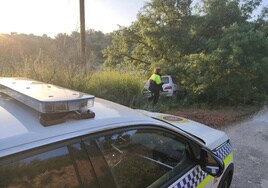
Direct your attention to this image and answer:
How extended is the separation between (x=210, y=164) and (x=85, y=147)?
1321 mm

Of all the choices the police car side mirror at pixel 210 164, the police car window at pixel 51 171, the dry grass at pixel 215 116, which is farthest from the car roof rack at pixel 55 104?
the dry grass at pixel 215 116

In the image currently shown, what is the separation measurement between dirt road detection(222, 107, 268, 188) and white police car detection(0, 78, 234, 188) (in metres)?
2.61

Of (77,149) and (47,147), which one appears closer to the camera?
(47,147)

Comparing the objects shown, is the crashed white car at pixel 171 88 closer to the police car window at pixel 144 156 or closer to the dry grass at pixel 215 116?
the dry grass at pixel 215 116

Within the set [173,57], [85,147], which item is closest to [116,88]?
[173,57]

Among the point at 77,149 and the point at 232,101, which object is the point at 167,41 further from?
the point at 77,149

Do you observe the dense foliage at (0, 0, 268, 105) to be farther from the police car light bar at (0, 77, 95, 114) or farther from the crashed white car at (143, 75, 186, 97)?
the police car light bar at (0, 77, 95, 114)

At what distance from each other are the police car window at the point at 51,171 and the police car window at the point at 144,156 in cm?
20

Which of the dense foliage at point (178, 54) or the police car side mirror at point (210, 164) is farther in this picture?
the dense foliage at point (178, 54)

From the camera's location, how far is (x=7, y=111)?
1.80 m

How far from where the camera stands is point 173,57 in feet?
54.7

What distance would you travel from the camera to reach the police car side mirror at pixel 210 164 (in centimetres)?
250

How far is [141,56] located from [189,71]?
6974 mm

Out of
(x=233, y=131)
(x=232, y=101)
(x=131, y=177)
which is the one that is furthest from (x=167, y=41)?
(x=131, y=177)
